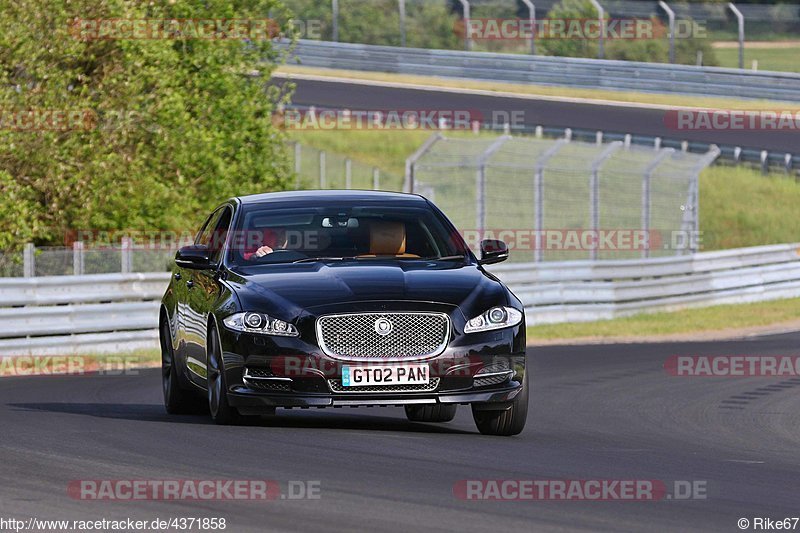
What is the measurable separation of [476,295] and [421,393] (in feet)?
2.38

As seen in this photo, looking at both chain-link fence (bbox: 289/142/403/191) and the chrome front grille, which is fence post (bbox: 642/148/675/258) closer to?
chain-link fence (bbox: 289/142/403/191)

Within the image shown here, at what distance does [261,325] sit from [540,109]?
1463 inches

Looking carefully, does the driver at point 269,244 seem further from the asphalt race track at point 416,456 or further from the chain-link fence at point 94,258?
the chain-link fence at point 94,258

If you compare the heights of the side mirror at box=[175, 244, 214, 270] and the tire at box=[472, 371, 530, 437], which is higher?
the side mirror at box=[175, 244, 214, 270]

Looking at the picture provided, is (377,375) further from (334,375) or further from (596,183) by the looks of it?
(596,183)

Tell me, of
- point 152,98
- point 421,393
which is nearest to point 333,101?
point 152,98

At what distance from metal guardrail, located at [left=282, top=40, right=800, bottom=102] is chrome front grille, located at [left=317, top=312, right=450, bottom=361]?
1274 inches

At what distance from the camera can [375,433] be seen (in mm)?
10586

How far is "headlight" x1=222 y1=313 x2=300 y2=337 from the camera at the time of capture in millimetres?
10180

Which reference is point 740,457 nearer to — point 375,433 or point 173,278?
point 375,433

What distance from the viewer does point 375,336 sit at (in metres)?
10.1

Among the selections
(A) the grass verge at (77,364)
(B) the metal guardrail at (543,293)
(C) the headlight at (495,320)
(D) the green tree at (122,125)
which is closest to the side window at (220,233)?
(B) the metal guardrail at (543,293)

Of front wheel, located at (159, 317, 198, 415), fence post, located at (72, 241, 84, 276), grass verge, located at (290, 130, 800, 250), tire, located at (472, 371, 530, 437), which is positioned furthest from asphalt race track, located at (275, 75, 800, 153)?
tire, located at (472, 371, 530, 437)

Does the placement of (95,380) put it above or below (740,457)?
below
